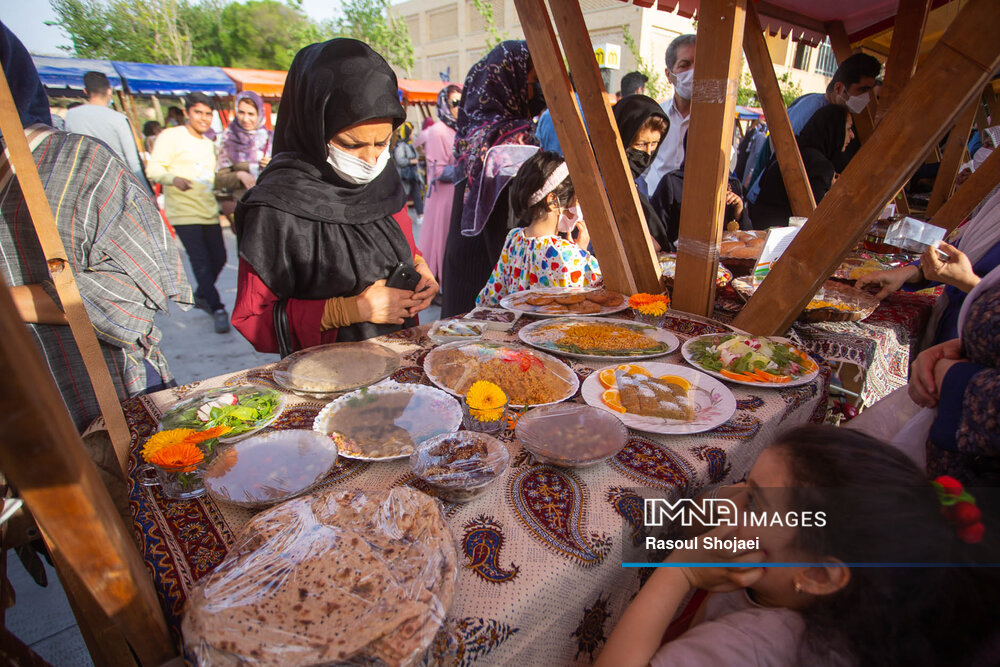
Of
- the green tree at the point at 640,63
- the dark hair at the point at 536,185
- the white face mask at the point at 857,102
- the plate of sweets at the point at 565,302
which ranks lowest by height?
the plate of sweets at the point at 565,302

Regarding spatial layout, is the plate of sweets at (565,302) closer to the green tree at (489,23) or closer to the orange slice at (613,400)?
the orange slice at (613,400)

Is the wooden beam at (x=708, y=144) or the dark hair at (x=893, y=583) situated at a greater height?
the wooden beam at (x=708, y=144)

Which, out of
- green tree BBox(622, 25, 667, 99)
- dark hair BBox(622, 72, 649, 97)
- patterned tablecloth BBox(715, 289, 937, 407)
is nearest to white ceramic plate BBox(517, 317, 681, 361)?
patterned tablecloth BBox(715, 289, 937, 407)

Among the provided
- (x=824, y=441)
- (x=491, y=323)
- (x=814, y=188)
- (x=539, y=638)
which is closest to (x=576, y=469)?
(x=539, y=638)

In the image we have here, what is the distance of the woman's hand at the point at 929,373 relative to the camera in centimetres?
148

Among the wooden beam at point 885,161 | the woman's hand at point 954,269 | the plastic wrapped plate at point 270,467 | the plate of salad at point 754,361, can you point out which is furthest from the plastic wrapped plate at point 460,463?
the woman's hand at point 954,269

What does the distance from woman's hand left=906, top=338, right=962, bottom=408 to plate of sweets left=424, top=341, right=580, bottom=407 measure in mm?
1118

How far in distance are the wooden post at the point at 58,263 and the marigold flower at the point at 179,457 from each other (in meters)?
0.20

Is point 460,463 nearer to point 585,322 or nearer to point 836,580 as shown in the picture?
point 836,580

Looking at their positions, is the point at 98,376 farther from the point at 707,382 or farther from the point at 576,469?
the point at 707,382

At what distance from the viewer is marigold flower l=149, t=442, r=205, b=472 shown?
1.07 meters

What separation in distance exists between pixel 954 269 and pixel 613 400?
161cm

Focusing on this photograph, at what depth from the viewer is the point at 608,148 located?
7.85ft

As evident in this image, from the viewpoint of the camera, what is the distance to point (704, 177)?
206 cm
